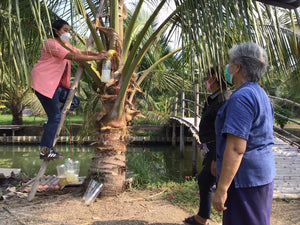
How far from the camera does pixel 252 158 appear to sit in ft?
5.27

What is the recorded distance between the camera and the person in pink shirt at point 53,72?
10.1 feet

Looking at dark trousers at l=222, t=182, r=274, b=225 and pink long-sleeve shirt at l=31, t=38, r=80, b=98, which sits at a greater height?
pink long-sleeve shirt at l=31, t=38, r=80, b=98

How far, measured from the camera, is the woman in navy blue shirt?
1558 millimetres

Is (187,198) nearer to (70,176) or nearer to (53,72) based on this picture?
(70,176)

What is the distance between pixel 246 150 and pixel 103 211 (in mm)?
1985

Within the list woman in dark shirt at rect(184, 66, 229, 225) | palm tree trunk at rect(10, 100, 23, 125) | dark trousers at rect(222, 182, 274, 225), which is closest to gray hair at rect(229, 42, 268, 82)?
dark trousers at rect(222, 182, 274, 225)

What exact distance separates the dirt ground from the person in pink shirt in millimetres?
551

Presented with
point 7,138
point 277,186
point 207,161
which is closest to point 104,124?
point 207,161

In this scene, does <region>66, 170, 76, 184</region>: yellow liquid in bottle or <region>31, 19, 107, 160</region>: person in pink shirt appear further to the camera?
<region>66, 170, 76, 184</region>: yellow liquid in bottle

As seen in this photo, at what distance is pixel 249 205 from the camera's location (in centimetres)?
161

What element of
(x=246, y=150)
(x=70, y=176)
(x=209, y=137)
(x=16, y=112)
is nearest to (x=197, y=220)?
(x=209, y=137)

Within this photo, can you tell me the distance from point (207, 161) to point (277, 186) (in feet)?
7.45

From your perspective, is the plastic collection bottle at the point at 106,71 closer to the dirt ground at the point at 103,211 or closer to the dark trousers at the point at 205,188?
the dirt ground at the point at 103,211

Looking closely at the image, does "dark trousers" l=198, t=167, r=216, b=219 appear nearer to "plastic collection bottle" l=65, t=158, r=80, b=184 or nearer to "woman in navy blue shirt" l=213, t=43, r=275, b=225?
"woman in navy blue shirt" l=213, t=43, r=275, b=225
